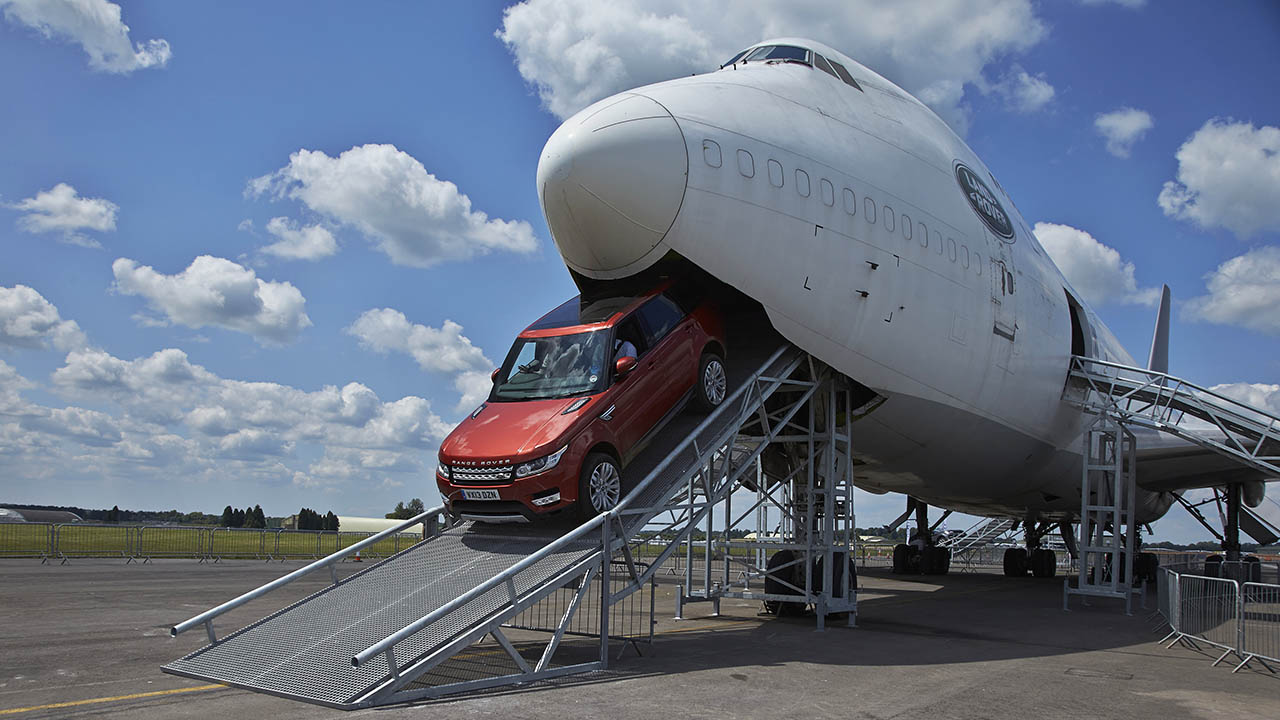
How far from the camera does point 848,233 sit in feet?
43.9

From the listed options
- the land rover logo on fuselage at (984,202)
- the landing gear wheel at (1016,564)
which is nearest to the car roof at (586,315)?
the land rover logo on fuselage at (984,202)

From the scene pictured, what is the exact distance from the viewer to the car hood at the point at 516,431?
10.1m

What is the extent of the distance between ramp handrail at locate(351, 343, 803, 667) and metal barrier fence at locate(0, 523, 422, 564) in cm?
2011

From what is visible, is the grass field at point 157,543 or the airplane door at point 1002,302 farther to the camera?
the grass field at point 157,543

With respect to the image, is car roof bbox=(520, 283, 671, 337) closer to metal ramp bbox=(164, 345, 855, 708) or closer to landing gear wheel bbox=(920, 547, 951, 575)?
metal ramp bbox=(164, 345, 855, 708)

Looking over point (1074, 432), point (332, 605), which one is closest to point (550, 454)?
point (332, 605)

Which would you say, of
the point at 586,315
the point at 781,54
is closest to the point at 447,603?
the point at 586,315

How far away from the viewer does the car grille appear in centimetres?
1012

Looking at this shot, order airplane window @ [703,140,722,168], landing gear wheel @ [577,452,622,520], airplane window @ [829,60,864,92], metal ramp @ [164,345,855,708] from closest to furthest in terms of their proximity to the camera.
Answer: metal ramp @ [164,345,855,708] → landing gear wheel @ [577,452,622,520] → airplane window @ [703,140,722,168] → airplane window @ [829,60,864,92]

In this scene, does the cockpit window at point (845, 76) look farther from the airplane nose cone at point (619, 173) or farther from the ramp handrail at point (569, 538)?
the ramp handrail at point (569, 538)

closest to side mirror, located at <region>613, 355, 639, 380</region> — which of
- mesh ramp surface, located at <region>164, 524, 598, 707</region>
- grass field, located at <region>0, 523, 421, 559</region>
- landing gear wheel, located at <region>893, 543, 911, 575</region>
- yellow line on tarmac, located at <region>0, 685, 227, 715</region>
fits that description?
mesh ramp surface, located at <region>164, 524, 598, 707</region>

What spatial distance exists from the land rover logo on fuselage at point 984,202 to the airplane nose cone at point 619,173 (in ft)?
23.2

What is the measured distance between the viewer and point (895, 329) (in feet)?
46.5

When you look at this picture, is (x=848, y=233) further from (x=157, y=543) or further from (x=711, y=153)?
(x=157, y=543)
